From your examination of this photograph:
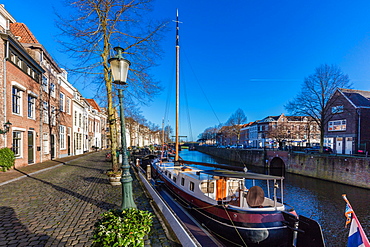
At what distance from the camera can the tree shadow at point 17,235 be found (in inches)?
159

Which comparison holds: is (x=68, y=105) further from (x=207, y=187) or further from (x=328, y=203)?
(x=328, y=203)

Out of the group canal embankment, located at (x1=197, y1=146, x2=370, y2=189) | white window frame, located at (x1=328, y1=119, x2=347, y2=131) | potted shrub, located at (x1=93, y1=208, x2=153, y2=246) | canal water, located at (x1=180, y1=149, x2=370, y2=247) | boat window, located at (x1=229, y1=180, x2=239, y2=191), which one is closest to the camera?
potted shrub, located at (x1=93, y1=208, x2=153, y2=246)

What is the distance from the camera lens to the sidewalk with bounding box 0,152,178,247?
4215mm

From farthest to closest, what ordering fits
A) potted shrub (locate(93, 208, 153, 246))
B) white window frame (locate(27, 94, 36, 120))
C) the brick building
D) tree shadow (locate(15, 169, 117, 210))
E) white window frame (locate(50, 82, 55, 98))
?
the brick building
white window frame (locate(50, 82, 55, 98))
white window frame (locate(27, 94, 36, 120))
tree shadow (locate(15, 169, 117, 210))
potted shrub (locate(93, 208, 153, 246))

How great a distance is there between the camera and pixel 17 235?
4.35 meters

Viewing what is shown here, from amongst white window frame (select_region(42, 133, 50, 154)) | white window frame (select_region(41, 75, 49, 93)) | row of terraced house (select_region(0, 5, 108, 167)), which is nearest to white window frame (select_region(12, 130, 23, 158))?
row of terraced house (select_region(0, 5, 108, 167))

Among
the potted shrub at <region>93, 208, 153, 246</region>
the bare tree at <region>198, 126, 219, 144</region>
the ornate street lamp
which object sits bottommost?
the bare tree at <region>198, 126, 219, 144</region>

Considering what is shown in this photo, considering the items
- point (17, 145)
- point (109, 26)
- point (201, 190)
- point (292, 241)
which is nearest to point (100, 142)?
point (17, 145)

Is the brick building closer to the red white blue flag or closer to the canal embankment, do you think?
the canal embankment

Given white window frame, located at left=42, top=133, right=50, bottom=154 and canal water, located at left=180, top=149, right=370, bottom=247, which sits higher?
white window frame, located at left=42, top=133, right=50, bottom=154

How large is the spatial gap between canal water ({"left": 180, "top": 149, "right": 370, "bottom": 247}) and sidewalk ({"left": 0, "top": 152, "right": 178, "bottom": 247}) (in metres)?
9.91

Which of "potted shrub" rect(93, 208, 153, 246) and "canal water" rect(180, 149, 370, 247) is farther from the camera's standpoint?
"canal water" rect(180, 149, 370, 247)

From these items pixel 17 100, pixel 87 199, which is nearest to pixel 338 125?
pixel 87 199

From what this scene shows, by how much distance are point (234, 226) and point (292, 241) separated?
6.50 ft
